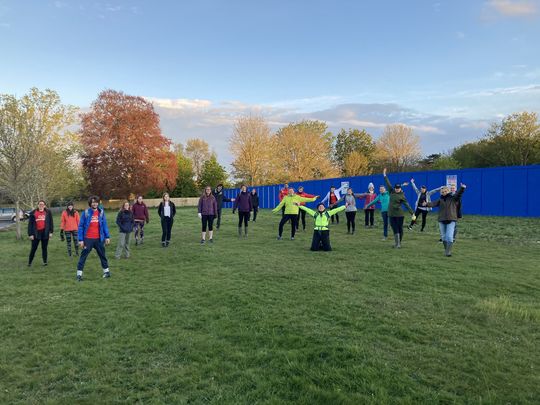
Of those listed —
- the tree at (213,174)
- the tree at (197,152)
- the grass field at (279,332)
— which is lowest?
the grass field at (279,332)

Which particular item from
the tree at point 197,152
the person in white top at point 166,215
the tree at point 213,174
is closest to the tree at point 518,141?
the person in white top at point 166,215

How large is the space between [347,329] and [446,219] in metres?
6.50

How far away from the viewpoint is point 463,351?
446 cm

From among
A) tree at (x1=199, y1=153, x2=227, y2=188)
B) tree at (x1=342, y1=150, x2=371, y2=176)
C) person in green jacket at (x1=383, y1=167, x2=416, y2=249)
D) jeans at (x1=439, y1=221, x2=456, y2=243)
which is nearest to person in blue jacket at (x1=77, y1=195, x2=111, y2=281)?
person in green jacket at (x1=383, y1=167, x2=416, y2=249)

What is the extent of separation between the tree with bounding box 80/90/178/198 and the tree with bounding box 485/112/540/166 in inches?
1484

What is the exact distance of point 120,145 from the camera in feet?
156

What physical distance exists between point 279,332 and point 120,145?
153ft

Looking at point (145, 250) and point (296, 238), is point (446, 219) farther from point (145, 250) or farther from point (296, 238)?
point (145, 250)

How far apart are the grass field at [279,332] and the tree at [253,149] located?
40975 mm

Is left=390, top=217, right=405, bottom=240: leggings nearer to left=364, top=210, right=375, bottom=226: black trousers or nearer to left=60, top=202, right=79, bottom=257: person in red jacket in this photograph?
left=364, top=210, right=375, bottom=226: black trousers

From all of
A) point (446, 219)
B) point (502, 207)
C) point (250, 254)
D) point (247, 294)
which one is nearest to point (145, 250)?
point (250, 254)

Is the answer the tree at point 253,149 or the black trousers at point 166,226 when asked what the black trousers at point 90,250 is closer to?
the black trousers at point 166,226

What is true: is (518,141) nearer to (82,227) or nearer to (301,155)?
(301,155)

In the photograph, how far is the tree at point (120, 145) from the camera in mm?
47125
